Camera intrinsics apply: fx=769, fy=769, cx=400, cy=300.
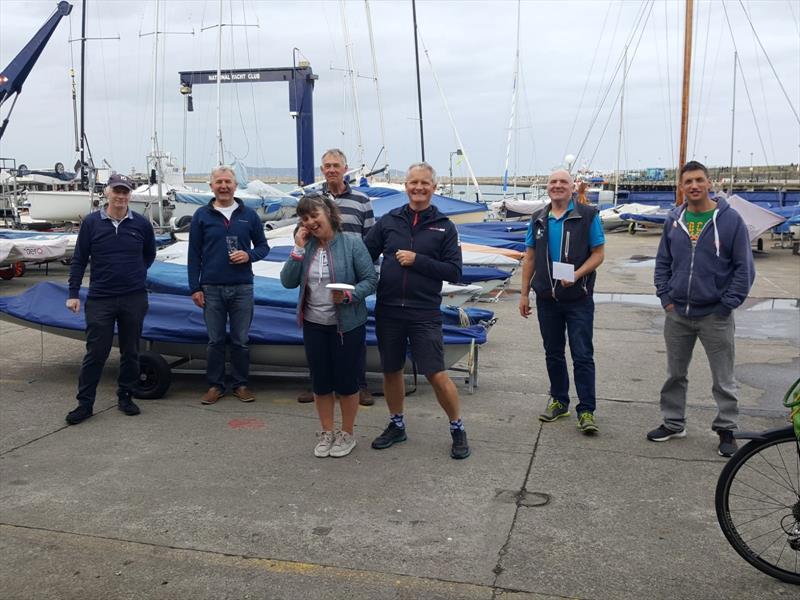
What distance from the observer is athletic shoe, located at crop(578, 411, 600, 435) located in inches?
222

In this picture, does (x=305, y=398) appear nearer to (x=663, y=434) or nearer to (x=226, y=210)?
(x=226, y=210)

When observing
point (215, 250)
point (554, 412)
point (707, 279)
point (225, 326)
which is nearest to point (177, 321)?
point (225, 326)

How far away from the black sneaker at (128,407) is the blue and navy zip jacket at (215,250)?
3.41 feet

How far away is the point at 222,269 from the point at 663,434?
367 cm

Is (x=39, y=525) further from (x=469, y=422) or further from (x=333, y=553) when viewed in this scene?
(x=469, y=422)

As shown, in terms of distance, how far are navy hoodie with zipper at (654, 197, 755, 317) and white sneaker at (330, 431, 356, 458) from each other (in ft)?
7.98

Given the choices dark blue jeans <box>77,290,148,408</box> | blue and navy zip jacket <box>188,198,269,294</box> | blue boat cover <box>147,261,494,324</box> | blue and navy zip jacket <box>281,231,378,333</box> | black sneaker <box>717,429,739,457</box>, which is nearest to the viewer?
blue and navy zip jacket <box>281,231,378,333</box>

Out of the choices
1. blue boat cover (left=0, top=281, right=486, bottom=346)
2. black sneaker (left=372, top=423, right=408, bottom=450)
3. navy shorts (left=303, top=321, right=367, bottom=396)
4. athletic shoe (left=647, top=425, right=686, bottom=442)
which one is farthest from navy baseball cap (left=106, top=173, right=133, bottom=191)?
athletic shoe (left=647, top=425, right=686, bottom=442)

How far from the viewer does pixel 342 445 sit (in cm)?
525

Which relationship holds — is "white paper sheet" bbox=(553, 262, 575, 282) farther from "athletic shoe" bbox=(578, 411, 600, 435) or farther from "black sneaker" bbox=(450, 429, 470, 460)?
"black sneaker" bbox=(450, 429, 470, 460)

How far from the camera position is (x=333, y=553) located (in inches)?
151

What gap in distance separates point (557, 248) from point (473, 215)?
17.7 meters

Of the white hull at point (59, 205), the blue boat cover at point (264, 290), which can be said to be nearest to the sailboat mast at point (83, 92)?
the white hull at point (59, 205)

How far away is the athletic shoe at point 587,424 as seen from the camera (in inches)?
222
